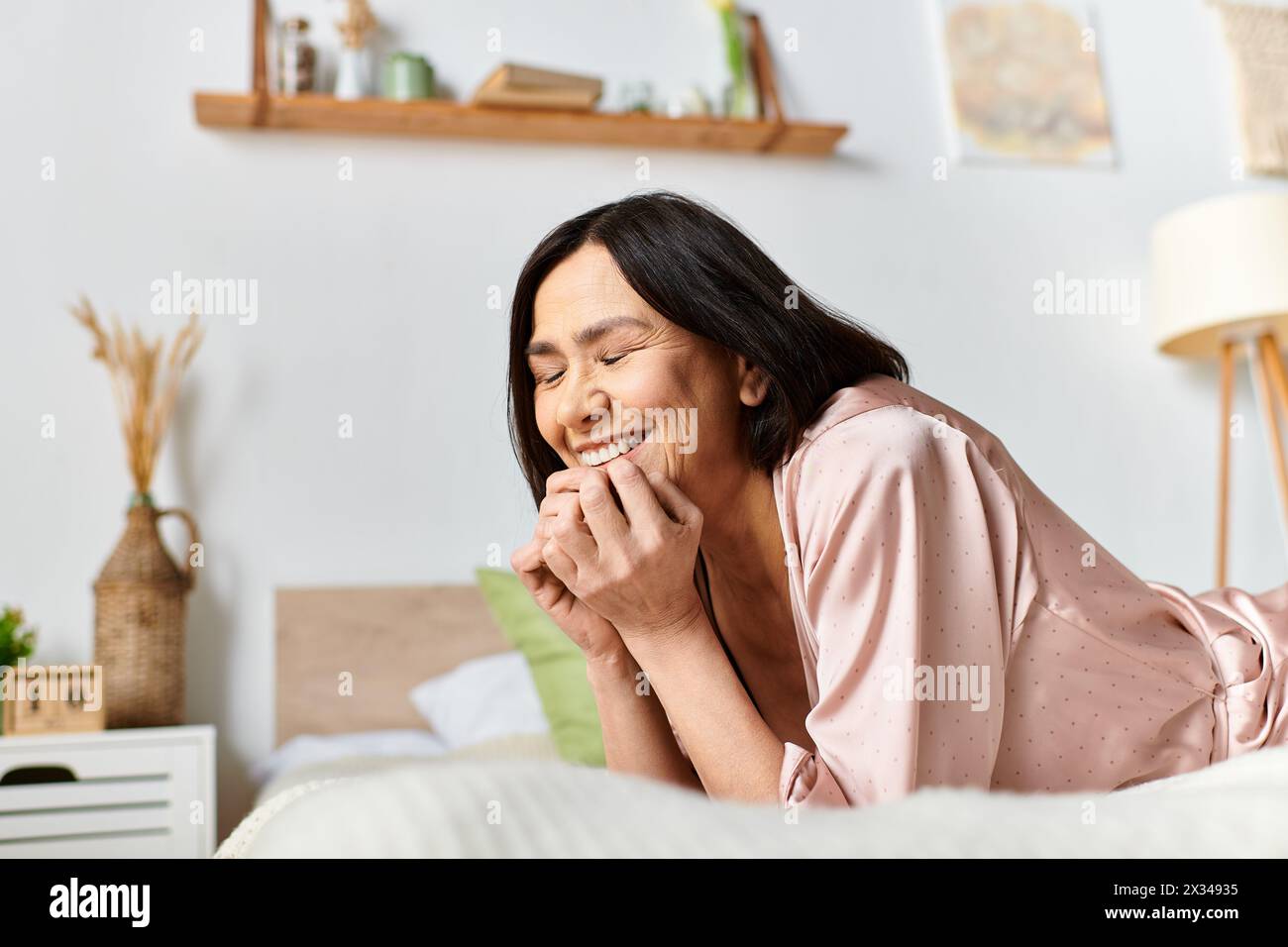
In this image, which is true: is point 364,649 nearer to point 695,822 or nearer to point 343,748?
point 343,748

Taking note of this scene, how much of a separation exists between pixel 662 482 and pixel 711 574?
270 millimetres

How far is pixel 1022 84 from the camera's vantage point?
3158 mm

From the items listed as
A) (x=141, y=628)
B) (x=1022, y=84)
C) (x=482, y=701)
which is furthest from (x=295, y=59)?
(x=1022, y=84)

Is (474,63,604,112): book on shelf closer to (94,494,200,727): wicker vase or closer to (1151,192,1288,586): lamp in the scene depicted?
(94,494,200,727): wicker vase

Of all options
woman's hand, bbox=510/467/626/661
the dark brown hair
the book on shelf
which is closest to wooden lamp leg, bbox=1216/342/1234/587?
the book on shelf

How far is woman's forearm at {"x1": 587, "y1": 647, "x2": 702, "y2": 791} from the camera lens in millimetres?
1247

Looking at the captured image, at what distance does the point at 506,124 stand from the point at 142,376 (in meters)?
1.00

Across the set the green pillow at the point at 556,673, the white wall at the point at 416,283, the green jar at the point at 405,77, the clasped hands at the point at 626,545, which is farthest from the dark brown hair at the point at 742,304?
the green jar at the point at 405,77

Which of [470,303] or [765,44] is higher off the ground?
[765,44]

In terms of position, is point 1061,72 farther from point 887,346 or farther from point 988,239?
point 887,346

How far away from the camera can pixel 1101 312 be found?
3162 mm

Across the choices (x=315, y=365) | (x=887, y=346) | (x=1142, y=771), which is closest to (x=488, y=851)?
(x=1142, y=771)

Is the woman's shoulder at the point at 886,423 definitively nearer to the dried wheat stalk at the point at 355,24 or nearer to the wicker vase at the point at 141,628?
the wicker vase at the point at 141,628

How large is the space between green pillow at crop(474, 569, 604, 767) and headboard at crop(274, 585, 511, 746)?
13.8 inches
